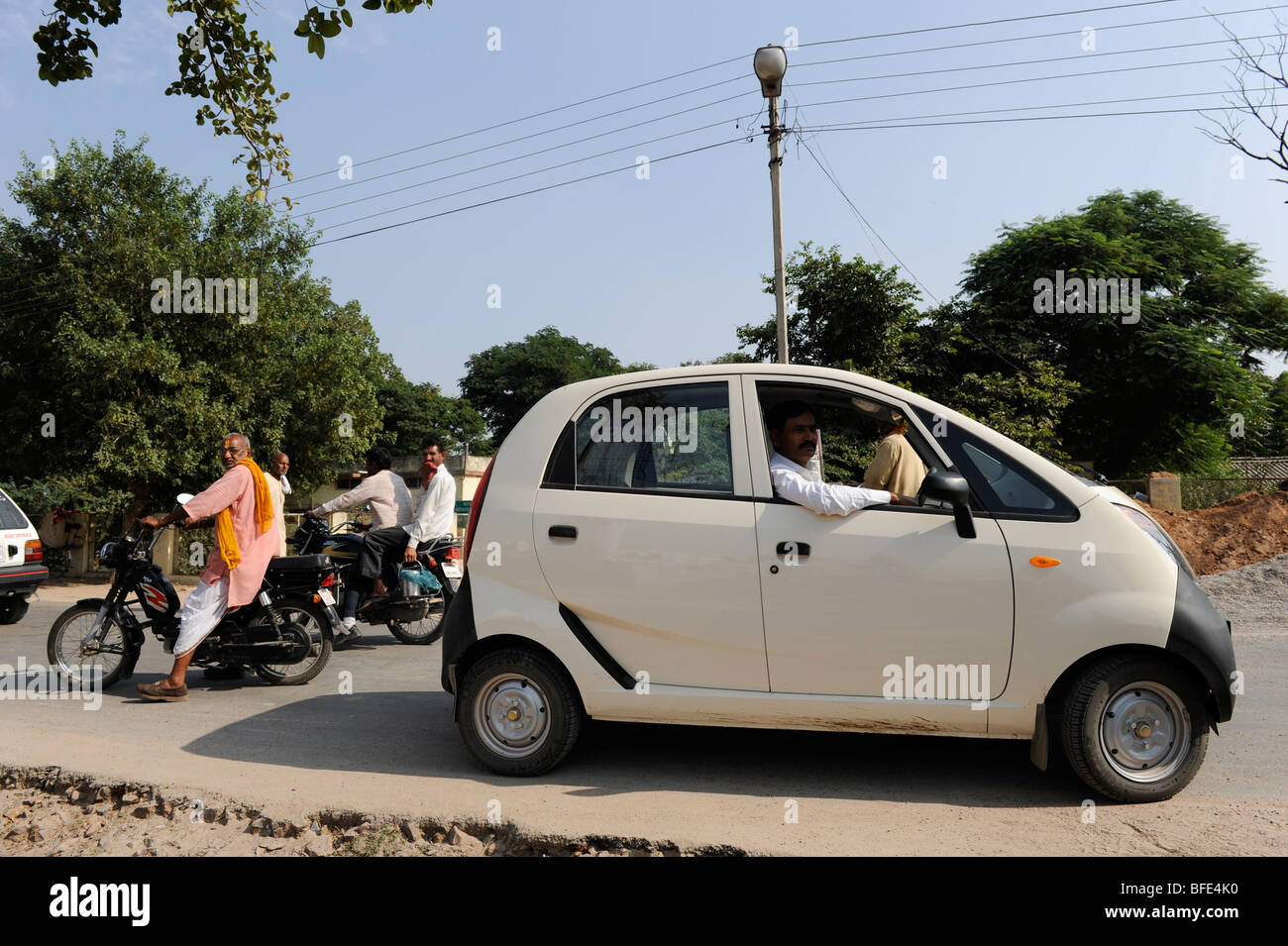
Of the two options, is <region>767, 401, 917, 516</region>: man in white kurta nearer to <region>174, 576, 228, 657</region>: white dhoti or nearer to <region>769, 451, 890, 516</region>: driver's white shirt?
<region>769, 451, 890, 516</region>: driver's white shirt

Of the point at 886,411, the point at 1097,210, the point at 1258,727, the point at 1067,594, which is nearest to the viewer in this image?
the point at 1067,594

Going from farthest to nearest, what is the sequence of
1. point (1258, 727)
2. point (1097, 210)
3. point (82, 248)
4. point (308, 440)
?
point (1097, 210) < point (308, 440) < point (82, 248) < point (1258, 727)

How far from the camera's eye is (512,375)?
73.6m

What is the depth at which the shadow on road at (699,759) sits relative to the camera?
4.55m

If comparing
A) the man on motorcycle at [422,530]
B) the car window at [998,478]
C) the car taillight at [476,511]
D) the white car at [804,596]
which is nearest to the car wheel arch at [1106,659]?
the white car at [804,596]

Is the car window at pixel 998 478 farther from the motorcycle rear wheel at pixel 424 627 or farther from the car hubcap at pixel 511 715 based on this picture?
the motorcycle rear wheel at pixel 424 627

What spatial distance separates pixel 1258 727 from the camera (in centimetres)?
555

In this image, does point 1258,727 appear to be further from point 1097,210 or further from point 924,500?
point 1097,210

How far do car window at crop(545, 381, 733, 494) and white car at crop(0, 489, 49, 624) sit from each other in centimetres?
1033

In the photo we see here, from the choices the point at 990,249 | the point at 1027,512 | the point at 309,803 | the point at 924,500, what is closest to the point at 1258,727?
the point at 1027,512

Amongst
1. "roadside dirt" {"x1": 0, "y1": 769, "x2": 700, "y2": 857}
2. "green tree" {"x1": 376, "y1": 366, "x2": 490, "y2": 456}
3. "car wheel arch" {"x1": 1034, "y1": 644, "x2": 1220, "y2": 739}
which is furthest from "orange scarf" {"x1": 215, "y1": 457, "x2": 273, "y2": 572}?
"green tree" {"x1": 376, "y1": 366, "x2": 490, "y2": 456}

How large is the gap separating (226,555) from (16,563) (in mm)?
7397

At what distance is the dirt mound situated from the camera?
13.4 meters

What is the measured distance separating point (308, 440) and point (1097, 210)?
95.7ft
